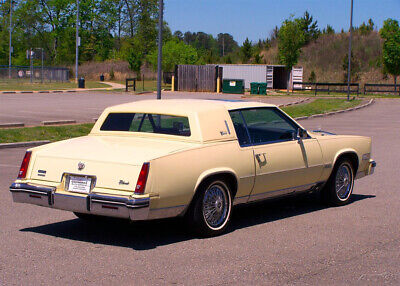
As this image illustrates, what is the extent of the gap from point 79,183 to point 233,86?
5224 centimetres

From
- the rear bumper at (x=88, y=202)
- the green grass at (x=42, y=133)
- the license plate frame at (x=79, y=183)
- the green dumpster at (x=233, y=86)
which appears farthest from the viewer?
the green dumpster at (x=233, y=86)

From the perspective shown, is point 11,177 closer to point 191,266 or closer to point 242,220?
point 242,220

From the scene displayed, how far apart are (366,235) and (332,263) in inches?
51.8

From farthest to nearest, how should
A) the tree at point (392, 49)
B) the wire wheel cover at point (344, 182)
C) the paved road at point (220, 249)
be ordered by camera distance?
the tree at point (392, 49) < the wire wheel cover at point (344, 182) < the paved road at point (220, 249)

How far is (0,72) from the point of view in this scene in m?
67.1

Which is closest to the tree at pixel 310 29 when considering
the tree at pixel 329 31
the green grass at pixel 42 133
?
the tree at pixel 329 31

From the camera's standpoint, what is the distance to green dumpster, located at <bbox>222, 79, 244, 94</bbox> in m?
58.0

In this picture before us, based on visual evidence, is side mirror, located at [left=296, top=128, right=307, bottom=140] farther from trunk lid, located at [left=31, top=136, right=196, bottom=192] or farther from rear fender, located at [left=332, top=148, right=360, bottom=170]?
trunk lid, located at [left=31, top=136, right=196, bottom=192]

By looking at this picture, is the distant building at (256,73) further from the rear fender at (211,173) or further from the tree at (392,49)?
the rear fender at (211,173)

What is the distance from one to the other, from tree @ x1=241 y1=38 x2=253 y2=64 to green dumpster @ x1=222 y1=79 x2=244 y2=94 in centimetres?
3183

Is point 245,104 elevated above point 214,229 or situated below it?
above

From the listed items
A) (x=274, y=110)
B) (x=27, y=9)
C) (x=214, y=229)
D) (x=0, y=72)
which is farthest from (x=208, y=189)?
(x=27, y=9)

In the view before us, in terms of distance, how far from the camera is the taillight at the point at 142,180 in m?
6.47

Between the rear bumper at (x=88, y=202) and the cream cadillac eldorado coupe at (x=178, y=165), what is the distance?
0.01 meters
